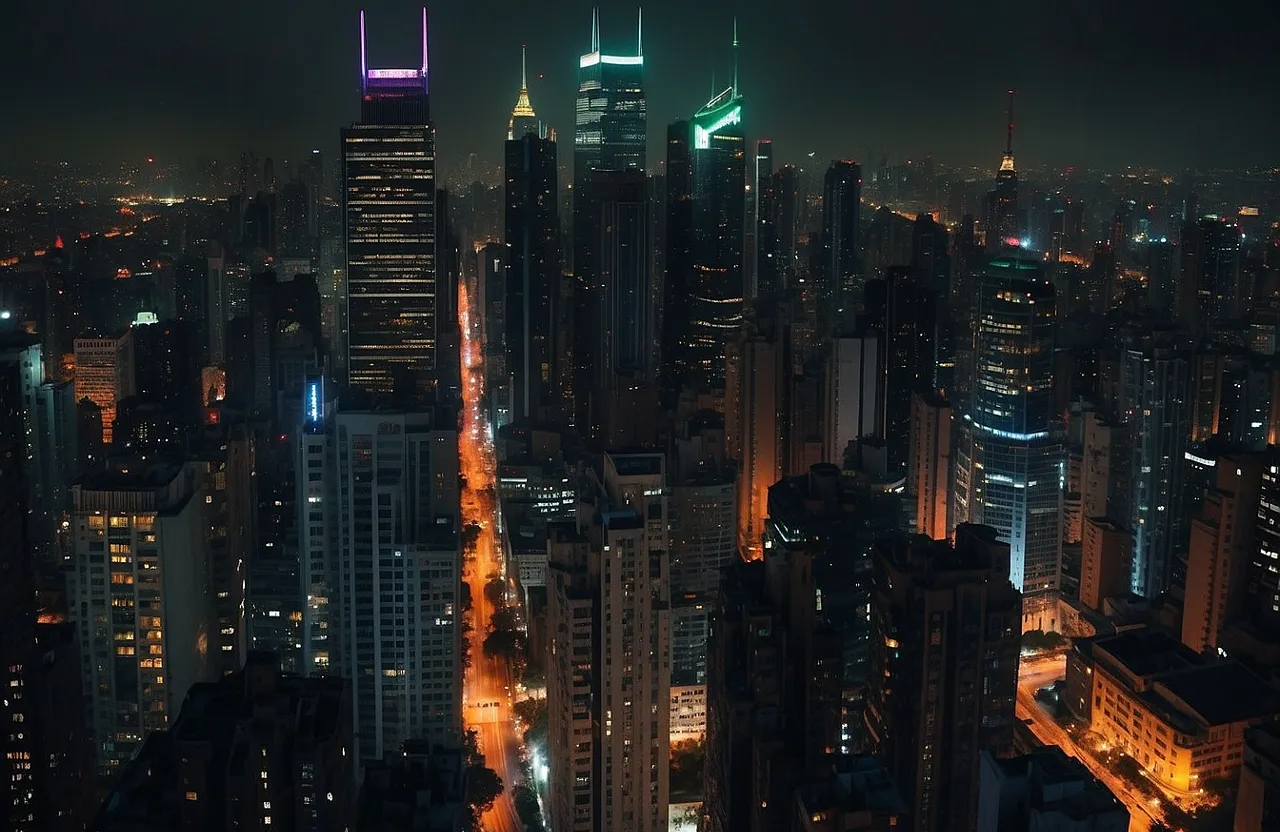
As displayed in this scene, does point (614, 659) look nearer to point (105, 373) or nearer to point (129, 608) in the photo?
point (129, 608)

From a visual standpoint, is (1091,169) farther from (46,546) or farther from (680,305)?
(680,305)

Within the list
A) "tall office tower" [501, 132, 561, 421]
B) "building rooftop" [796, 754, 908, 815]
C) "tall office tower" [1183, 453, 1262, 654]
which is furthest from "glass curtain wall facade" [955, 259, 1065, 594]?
"building rooftop" [796, 754, 908, 815]

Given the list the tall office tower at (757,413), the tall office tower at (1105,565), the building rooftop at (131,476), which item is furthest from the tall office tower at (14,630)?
the tall office tower at (1105,565)

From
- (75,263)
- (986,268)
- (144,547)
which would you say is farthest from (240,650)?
(986,268)

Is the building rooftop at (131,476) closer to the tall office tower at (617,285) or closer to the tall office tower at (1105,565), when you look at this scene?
the tall office tower at (1105,565)

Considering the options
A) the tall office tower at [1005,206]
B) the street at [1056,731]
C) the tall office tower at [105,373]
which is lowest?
the street at [1056,731]

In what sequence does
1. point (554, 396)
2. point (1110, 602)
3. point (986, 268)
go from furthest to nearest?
point (554, 396), point (986, 268), point (1110, 602)
